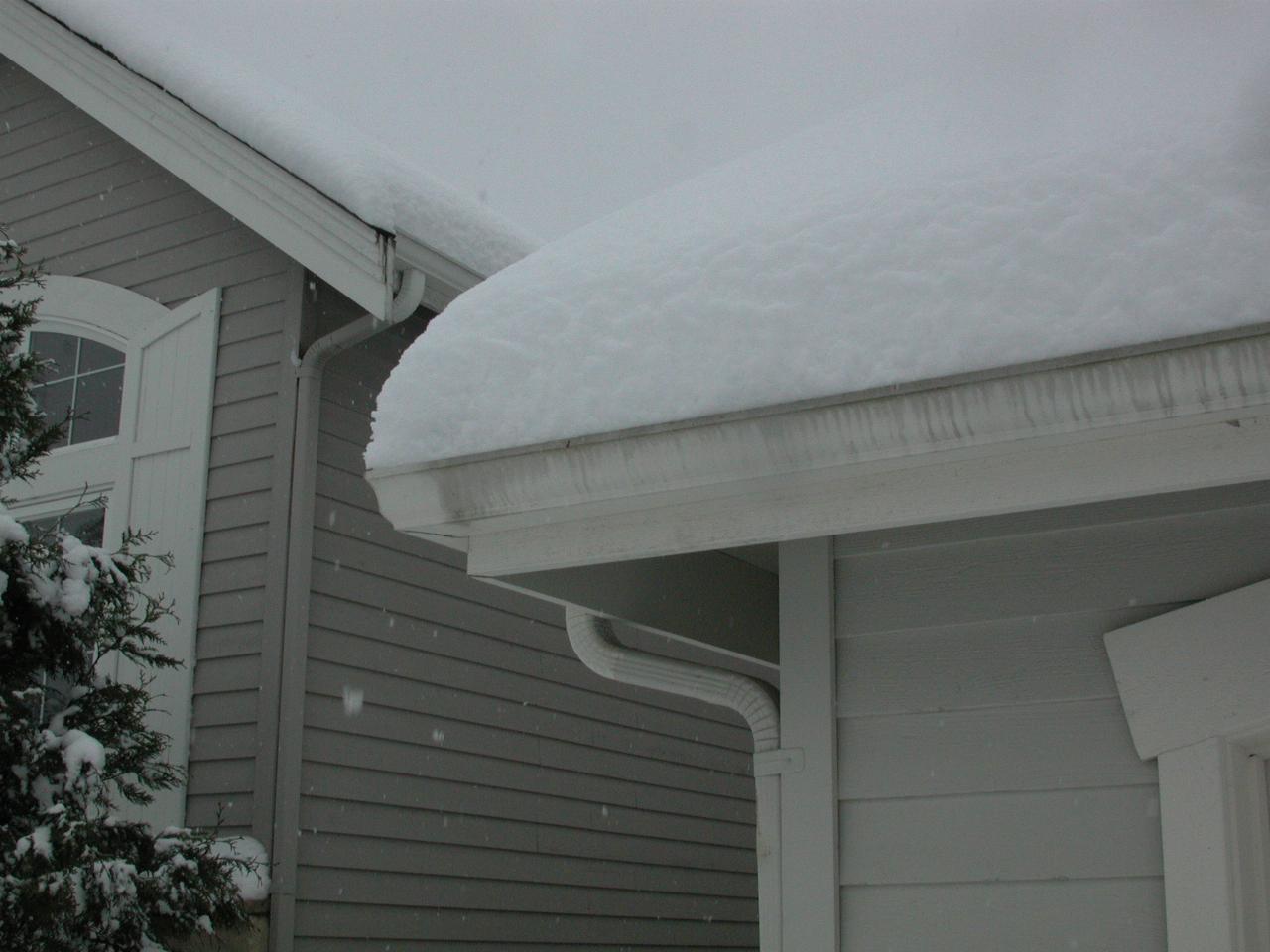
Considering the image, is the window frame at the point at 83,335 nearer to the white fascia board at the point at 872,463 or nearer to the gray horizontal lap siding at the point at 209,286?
the gray horizontal lap siding at the point at 209,286

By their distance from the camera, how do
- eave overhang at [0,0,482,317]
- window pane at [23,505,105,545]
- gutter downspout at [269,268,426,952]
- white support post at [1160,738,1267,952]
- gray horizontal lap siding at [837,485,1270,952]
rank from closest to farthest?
white support post at [1160,738,1267,952] < gray horizontal lap siding at [837,485,1270,952] < gutter downspout at [269,268,426,952] < eave overhang at [0,0,482,317] < window pane at [23,505,105,545]

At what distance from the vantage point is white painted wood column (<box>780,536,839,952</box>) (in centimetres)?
267

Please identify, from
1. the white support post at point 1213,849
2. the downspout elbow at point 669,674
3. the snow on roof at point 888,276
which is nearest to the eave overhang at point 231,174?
the downspout elbow at point 669,674

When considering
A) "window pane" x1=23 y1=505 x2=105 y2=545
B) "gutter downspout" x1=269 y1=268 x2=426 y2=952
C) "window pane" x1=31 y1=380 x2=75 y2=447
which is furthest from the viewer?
"window pane" x1=31 y1=380 x2=75 y2=447

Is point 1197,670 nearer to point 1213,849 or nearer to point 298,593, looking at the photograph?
point 1213,849

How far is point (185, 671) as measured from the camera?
538 cm

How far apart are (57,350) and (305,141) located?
1.76 m

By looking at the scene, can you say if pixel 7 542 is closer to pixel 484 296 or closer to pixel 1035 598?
pixel 484 296

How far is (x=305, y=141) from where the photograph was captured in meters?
5.29

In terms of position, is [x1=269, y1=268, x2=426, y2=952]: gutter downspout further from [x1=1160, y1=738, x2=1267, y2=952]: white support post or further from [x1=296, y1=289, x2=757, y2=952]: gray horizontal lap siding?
[x1=1160, y1=738, x2=1267, y2=952]: white support post

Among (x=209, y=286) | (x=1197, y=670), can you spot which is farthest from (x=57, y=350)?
(x=1197, y=670)

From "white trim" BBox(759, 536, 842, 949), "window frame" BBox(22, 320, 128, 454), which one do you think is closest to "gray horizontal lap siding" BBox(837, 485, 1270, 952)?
"white trim" BBox(759, 536, 842, 949)

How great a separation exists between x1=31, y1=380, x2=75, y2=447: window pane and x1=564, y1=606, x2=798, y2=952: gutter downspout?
12.6ft

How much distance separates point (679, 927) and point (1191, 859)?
16.1 ft
